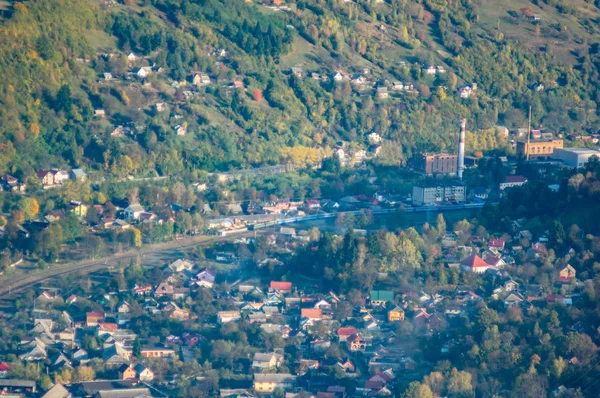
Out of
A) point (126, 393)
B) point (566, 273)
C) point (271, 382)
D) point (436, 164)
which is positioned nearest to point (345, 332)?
point (271, 382)

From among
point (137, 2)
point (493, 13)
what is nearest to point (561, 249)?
point (137, 2)

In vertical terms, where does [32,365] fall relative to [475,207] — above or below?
above

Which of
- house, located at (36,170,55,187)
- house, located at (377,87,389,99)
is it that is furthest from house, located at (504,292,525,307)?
house, located at (377,87,389,99)

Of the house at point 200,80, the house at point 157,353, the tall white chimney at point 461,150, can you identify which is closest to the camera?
the house at point 157,353

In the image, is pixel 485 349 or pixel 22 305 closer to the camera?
pixel 485 349

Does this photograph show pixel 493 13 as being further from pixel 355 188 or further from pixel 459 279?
pixel 459 279

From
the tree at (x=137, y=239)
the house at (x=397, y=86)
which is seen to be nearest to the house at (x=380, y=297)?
the tree at (x=137, y=239)

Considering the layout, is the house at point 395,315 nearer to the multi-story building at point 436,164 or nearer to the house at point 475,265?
the house at point 475,265
